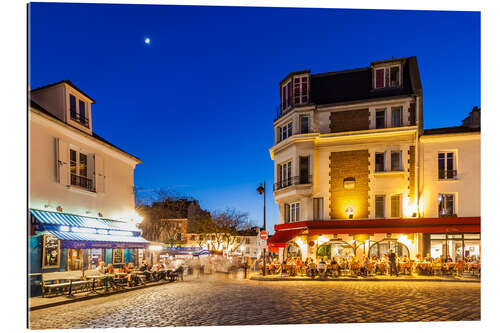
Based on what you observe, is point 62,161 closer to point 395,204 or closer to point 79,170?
point 79,170

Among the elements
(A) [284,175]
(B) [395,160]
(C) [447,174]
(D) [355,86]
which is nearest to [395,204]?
(B) [395,160]

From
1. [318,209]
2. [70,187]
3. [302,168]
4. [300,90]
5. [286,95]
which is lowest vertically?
[318,209]

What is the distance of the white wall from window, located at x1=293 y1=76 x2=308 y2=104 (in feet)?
26.0

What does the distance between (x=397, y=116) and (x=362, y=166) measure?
8.99 ft

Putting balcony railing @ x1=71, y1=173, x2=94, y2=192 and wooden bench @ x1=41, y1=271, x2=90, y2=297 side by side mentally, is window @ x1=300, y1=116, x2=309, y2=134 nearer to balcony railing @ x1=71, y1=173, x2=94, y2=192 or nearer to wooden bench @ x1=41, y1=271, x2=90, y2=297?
balcony railing @ x1=71, y1=173, x2=94, y2=192

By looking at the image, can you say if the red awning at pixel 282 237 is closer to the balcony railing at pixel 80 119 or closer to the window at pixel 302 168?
the window at pixel 302 168

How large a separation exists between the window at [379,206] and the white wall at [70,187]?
34.6 ft

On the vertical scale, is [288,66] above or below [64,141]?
above

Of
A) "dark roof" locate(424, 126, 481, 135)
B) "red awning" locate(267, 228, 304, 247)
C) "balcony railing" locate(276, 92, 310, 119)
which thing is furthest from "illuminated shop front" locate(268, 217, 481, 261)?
"balcony railing" locate(276, 92, 310, 119)

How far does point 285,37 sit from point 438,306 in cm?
706

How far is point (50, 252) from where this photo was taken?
11289 millimetres

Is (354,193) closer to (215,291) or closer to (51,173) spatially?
(215,291)

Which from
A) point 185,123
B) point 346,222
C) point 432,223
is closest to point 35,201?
point 185,123

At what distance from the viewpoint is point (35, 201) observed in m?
10.3
